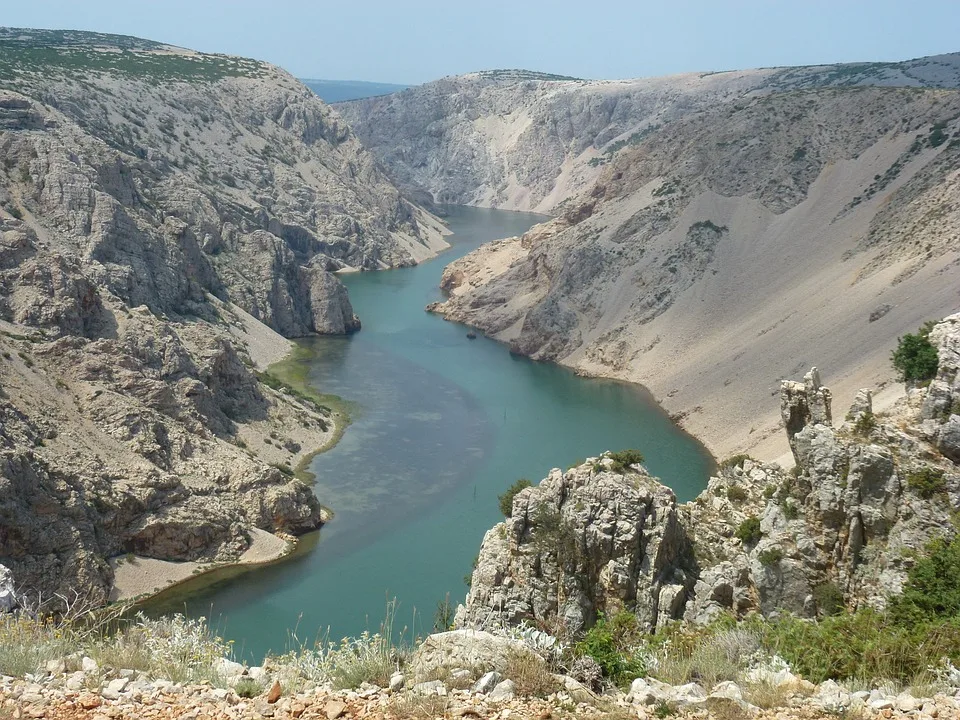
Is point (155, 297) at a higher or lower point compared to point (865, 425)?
lower

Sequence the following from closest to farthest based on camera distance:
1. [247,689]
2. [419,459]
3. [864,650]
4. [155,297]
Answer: [247,689] < [864,650] < [419,459] < [155,297]

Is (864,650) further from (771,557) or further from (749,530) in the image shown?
(749,530)

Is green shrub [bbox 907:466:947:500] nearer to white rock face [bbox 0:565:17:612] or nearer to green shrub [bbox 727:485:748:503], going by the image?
green shrub [bbox 727:485:748:503]

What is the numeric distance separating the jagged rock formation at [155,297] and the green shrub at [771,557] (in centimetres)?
2848

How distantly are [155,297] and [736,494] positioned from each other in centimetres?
5882

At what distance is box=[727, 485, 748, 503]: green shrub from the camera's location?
1182 inches

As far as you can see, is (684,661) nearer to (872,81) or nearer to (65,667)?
(65,667)

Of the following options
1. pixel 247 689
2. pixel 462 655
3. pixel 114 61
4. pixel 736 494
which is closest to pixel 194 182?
pixel 114 61

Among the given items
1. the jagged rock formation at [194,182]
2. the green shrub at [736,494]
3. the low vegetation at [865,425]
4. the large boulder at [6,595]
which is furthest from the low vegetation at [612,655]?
the jagged rock formation at [194,182]

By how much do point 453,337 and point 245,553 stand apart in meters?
56.9

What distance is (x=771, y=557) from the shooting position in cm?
2598

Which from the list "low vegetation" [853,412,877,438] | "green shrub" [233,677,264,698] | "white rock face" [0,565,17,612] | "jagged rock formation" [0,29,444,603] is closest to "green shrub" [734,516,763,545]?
"low vegetation" [853,412,877,438]

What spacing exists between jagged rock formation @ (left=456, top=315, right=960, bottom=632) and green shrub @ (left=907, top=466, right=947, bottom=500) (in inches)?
0.9

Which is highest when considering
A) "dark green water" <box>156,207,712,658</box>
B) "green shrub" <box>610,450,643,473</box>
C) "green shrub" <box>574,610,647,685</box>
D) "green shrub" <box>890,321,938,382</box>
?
"green shrub" <box>890,321,938,382</box>
